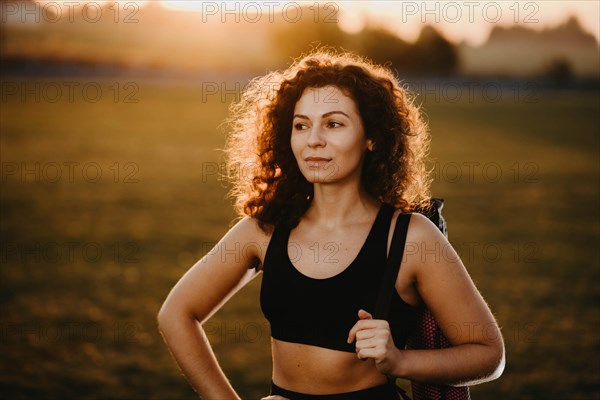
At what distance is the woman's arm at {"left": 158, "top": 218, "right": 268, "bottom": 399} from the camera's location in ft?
8.73

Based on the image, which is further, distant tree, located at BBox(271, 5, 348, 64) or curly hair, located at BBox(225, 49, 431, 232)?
distant tree, located at BBox(271, 5, 348, 64)

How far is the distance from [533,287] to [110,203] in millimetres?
8699

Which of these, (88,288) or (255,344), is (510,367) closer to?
(255,344)

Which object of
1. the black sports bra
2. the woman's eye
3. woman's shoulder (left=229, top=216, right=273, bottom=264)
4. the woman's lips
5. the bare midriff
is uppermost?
the woman's eye

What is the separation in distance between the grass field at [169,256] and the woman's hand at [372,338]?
12.5ft

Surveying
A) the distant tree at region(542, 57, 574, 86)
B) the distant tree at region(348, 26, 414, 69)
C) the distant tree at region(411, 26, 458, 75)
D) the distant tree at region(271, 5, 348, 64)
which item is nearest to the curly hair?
the distant tree at region(271, 5, 348, 64)

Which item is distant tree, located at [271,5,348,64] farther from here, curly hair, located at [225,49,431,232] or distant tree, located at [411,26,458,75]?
curly hair, located at [225,49,431,232]

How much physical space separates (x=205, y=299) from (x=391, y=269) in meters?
0.74

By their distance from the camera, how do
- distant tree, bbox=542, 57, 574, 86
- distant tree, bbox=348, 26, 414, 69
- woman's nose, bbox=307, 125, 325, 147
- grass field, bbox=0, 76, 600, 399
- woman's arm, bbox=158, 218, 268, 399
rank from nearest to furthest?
woman's nose, bbox=307, 125, 325, 147
woman's arm, bbox=158, 218, 268, 399
grass field, bbox=0, 76, 600, 399
distant tree, bbox=542, 57, 574, 86
distant tree, bbox=348, 26, 414, 69

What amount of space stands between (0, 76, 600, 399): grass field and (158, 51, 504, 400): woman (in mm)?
3375

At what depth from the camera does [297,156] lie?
265 centimetres

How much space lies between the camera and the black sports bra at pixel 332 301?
2.41 meters

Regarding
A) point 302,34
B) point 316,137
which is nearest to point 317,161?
point 316,137

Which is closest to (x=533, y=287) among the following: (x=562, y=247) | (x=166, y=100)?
(x=562, y=247)
